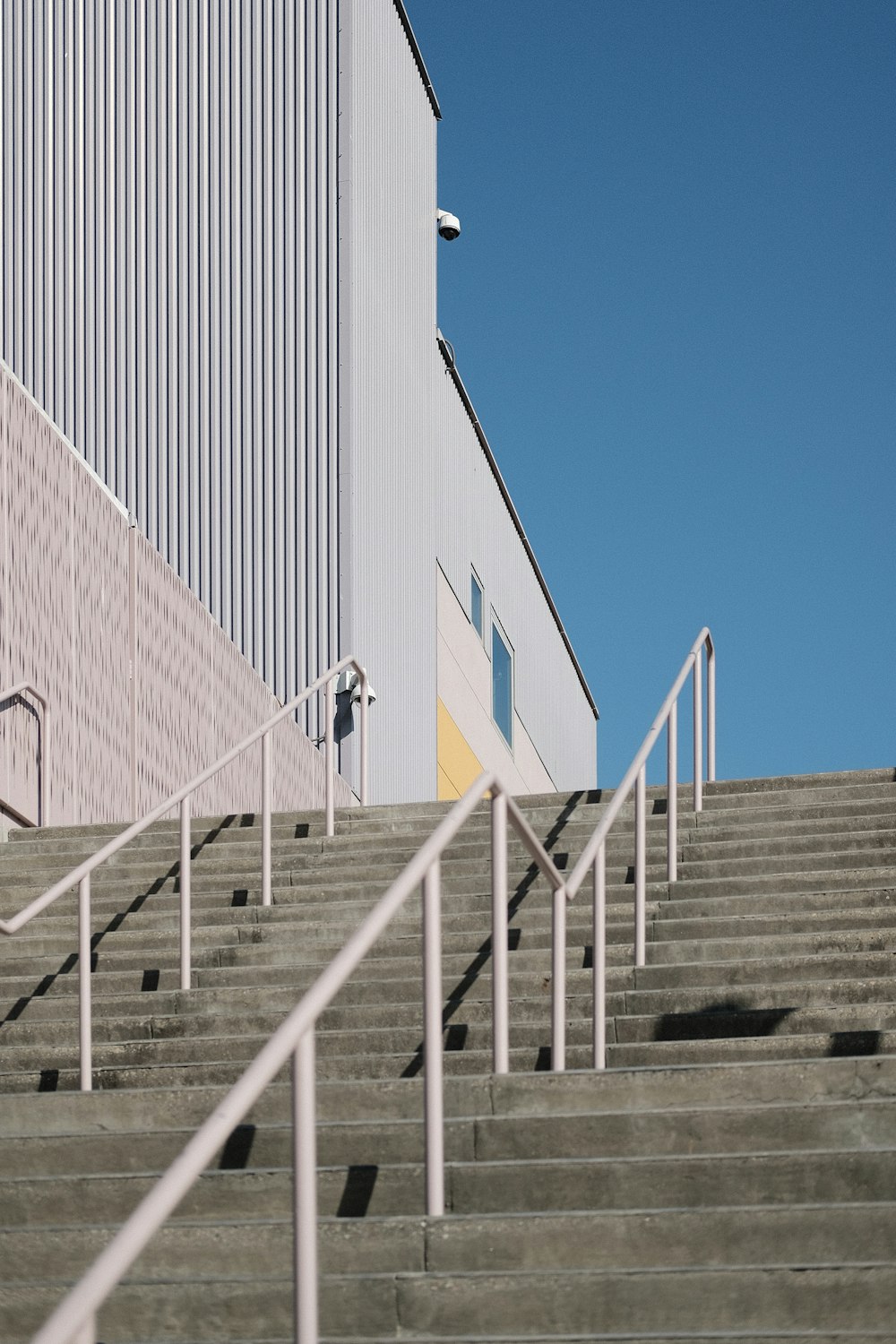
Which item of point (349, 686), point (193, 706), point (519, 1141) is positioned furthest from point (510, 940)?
point (349, 686)

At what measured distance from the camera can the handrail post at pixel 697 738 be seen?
30.7 ft

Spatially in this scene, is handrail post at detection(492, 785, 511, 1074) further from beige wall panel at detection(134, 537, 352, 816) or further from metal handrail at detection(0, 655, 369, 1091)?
beige wall panel at detection(134, 537, 352, 816)

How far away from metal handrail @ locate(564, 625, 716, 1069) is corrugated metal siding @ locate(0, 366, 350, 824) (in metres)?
3.86

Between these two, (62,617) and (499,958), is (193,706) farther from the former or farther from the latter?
(499,958)

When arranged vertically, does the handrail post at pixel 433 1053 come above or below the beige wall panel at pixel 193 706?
below

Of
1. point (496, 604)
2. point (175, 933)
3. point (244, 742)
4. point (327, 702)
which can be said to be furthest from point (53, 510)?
point (496, 604)

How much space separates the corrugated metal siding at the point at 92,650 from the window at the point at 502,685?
1271 centimetres

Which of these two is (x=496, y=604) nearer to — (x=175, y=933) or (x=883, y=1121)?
(x=175, y=933)

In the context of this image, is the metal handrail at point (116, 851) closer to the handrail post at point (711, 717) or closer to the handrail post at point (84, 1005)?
the handrail post at point (84, 1005)

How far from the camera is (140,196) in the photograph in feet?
66.3

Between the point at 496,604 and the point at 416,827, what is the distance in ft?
61.0

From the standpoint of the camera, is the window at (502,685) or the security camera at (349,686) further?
the window at (502,685)

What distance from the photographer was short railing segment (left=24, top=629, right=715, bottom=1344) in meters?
3.15

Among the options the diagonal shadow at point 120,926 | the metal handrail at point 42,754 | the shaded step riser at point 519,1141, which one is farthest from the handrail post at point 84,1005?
the metal handrail at point 42,754
